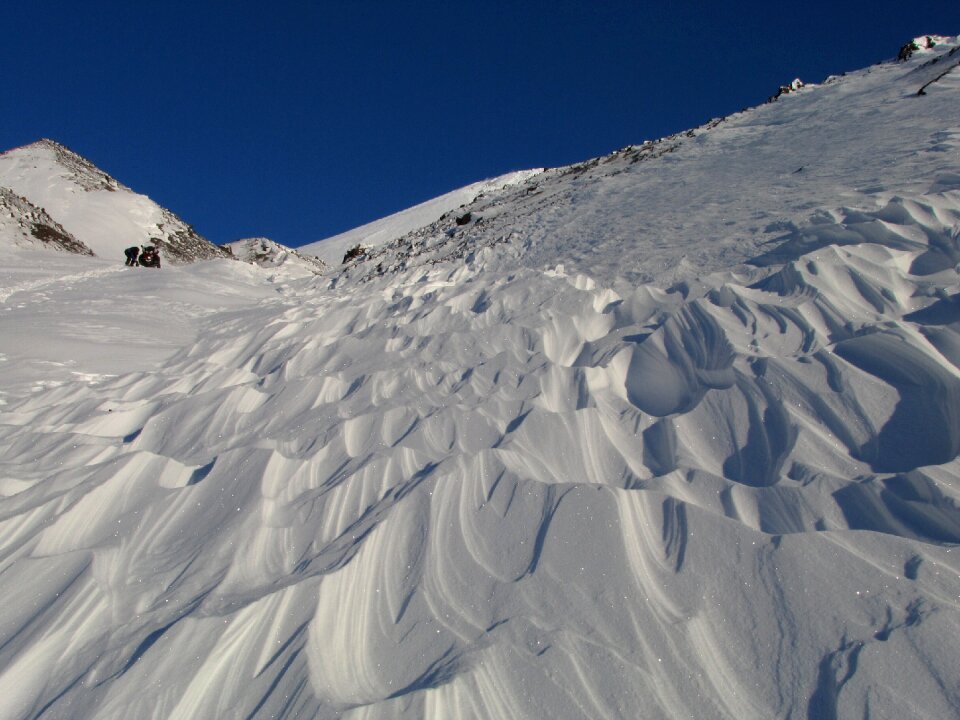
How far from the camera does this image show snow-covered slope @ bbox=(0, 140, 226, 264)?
2175cm

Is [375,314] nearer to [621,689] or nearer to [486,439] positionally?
[486,439]

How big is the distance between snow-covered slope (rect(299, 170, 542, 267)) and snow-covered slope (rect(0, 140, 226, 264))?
1362 centimetres

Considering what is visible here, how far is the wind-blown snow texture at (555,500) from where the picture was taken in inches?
80.2

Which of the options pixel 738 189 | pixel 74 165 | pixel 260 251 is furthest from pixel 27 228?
pixel 738 189

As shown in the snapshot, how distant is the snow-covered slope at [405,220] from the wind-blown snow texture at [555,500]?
34.2 metres

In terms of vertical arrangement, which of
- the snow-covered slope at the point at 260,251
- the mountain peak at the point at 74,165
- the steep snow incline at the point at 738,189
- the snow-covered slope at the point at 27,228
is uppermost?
the mountain peak at the point at 74,165

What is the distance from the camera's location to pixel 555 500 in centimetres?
280

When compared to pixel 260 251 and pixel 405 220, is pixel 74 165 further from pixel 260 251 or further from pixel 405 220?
pixel 405 220

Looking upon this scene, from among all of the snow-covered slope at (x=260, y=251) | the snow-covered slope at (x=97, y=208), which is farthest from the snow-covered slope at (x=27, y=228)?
the snow-covered slope at (x=260, y=251)

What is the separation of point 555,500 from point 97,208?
2602 centimetres

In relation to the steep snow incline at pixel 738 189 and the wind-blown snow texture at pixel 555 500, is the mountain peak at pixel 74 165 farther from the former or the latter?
the wind-blown snow texture at pixel 555 500

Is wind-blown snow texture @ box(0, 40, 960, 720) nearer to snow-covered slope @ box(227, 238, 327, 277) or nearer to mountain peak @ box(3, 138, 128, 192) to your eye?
snow-covered slope @ box(227, 238, 327, 277)

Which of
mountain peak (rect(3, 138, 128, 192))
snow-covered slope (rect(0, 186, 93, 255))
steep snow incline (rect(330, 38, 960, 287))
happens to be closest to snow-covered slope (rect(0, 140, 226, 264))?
mountain peak (rect(3, 138, 128, 192))

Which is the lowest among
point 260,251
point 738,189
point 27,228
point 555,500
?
point 555,500
